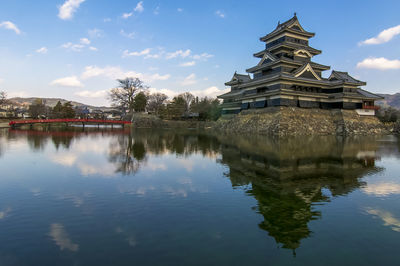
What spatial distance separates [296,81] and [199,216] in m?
38.3

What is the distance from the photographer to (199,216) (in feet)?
21.3

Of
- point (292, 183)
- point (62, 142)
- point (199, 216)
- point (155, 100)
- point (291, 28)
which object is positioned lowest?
point (199, 216)

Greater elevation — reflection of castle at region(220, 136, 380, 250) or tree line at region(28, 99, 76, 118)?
tree line at region(28, 99, 76, 118)

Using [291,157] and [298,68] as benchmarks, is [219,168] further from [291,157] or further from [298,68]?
[298,68]

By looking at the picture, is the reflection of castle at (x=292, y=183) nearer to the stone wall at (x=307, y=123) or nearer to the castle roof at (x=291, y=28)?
the stone wall at (x=307, y=123)

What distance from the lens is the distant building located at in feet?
130

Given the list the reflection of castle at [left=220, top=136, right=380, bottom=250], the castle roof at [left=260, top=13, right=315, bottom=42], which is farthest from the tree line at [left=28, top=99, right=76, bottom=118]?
the reflection of castle at [left=220, top=136, right=380, bottom=250]

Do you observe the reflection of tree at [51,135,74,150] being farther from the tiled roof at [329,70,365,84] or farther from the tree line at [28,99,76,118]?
the tree line at [28,99,76,118]

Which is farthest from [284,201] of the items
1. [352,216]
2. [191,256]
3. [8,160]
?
[8,160]

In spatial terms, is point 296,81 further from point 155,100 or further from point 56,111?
point 56,111

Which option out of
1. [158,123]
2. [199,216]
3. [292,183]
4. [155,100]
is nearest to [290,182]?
[292,183]

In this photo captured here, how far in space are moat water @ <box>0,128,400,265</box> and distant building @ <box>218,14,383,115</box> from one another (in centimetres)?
2946

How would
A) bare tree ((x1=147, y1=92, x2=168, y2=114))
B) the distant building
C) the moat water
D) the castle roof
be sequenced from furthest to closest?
bare tree ((x1=147, y1=92, x2=168, y2=114)) < the castle roof < the distant building < the moat water

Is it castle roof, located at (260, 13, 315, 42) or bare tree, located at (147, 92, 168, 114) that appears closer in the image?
castle roof, located at (260, 13, 315, 42)
